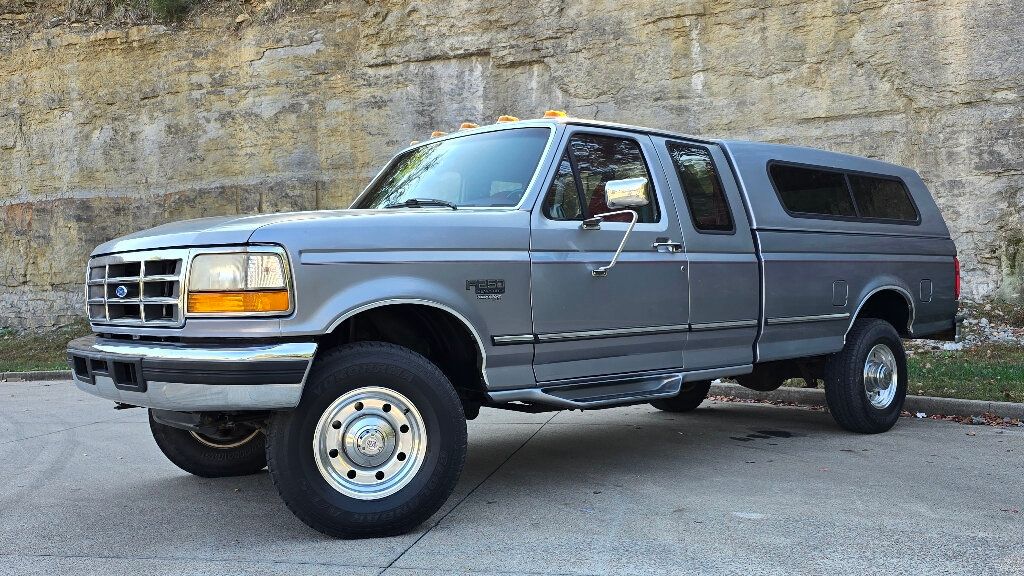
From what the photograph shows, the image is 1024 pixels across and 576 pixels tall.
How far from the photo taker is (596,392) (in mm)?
5562

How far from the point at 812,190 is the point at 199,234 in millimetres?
4872

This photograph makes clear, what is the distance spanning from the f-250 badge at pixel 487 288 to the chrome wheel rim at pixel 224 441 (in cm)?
200

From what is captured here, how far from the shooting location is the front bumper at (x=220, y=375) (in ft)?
14.0

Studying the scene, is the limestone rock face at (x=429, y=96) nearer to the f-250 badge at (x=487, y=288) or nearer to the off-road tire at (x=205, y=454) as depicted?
the f-250 badge at (x=487, y=288)

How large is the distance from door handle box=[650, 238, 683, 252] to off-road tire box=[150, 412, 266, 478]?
2.83m

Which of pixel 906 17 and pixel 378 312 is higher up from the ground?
pixel 906 17

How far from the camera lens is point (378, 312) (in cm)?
502

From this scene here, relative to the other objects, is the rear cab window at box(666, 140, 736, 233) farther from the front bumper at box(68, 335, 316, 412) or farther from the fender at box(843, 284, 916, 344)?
the front bumper at box(68, 335, 316, 412)

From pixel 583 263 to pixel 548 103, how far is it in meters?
A: 15.2

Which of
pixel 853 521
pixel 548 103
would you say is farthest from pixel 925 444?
pixel 548 103

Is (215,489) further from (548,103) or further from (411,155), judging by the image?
(548,103)

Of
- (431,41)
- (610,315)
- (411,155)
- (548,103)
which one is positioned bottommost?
(610,315)

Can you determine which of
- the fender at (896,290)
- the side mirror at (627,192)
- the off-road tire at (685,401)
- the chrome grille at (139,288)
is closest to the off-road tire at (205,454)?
the chrome grille at (139,288)

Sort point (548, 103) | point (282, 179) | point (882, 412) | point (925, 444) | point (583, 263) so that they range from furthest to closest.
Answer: point (282, 179), point (548, 103), point (882, 412), point (925, 444), point (583, 263)
